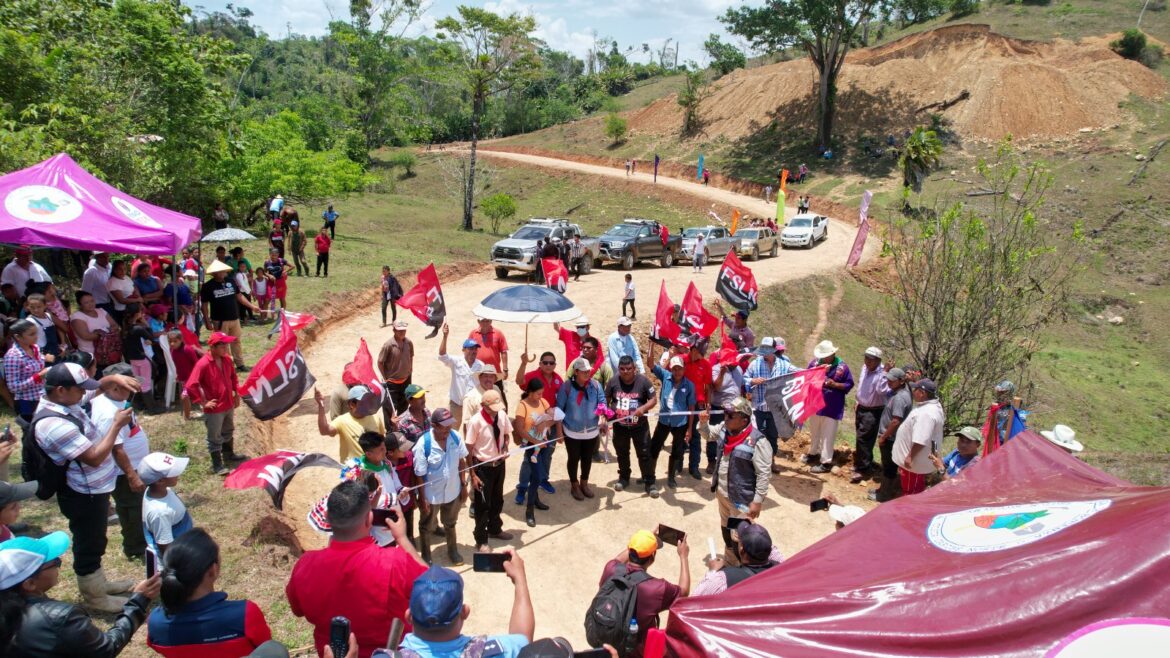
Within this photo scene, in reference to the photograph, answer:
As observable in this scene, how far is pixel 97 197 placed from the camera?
9.09 m

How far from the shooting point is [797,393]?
9.23 meters

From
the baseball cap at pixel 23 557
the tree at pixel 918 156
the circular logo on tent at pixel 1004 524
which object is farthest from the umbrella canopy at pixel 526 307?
the tree at pixel 918 156

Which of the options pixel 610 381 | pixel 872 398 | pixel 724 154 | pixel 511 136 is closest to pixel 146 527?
pixel 610 381

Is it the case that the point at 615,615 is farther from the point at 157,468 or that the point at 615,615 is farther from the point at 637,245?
the point at 637,245

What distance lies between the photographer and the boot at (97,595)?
524 cm

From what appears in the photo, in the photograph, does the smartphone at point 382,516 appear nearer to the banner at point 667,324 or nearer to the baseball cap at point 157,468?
the baseball cap at point 157,468

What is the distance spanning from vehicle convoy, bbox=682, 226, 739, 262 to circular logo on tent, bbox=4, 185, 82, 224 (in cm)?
2021

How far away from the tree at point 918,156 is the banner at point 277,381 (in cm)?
3422

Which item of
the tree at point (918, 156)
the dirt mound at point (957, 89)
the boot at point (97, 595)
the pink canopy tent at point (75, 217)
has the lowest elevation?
the boot at point (97, 595)

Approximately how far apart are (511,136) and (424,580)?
232 ft

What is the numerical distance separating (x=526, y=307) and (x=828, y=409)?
4548mm

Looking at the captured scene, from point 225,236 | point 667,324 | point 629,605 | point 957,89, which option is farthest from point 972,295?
point 957,89

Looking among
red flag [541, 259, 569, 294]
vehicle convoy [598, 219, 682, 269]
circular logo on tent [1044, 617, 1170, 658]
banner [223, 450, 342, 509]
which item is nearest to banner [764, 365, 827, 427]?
banner [223, 450, 342, 509]

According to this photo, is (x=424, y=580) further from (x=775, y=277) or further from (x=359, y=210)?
(x=359, y=210)
